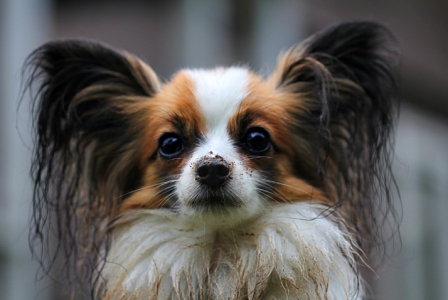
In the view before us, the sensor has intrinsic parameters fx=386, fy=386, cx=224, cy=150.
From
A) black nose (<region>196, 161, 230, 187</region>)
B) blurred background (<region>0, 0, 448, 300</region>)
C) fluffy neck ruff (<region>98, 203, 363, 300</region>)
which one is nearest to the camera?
black nose (<region>196, 161, 230, 187</region>)

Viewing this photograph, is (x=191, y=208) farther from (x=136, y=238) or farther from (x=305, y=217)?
(x=305, y=217)

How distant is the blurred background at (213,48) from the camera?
135 inches

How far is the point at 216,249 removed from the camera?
1.64 metres

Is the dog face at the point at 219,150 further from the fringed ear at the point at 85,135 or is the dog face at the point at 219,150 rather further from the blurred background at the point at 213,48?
the blurred background at the point at 213,48

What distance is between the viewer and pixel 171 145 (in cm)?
170

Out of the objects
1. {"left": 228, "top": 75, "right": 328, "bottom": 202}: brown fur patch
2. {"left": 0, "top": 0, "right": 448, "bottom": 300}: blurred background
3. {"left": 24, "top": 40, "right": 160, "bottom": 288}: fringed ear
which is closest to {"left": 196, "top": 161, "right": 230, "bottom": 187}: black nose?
{"left": 228, "top": 75, "right": 328, "bottom": 202}: brown fur patch

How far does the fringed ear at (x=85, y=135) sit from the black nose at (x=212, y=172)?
1.87 ft

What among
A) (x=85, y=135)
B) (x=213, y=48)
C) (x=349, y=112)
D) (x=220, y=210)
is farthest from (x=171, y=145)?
(x=213, y=48)

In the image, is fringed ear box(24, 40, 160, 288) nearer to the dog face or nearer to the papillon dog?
the papillon dog

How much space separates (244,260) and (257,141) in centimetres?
50

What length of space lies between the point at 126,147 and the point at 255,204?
0.75 metres

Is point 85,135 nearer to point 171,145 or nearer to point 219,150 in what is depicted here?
point 171,145

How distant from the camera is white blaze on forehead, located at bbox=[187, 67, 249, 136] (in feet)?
5.42

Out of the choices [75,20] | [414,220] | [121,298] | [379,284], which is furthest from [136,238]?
[414,220]
